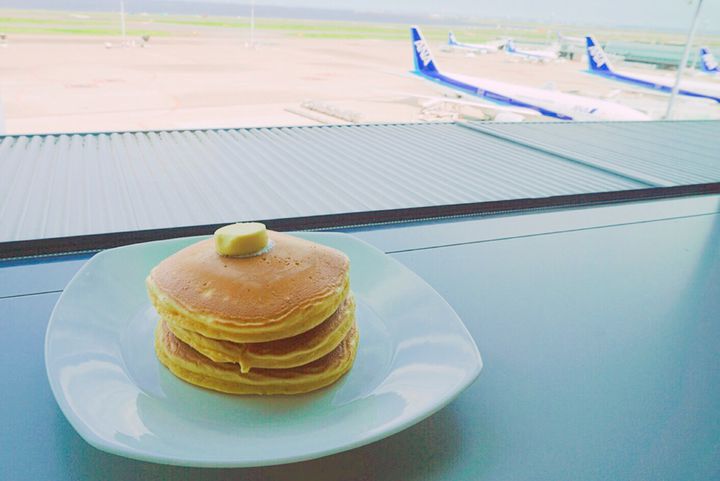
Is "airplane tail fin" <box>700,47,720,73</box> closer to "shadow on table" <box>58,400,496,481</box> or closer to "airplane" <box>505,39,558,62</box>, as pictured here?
"airplane" <box>505,39,558,62</box>

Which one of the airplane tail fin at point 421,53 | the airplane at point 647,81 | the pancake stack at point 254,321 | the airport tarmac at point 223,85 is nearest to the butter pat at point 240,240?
the pancake stack at point 254,321

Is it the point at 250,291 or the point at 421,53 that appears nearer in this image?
the point at 250,291

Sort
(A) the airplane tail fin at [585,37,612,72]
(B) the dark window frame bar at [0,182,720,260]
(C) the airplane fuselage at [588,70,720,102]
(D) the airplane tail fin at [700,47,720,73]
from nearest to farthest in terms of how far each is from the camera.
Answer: (B) the dark window frame bar at [0,182,720,260], (C) the airplane fuselage at [588,70,720,102], (A) the airplane tail fin at [585,37,612,72], (D) the airplane tail fin at [700,47,720,73]

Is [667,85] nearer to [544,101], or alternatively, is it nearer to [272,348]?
[544,101]

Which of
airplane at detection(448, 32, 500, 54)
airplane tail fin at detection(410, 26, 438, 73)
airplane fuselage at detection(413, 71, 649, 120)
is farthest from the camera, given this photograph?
airplane at detection(448, 32, 500, 54)

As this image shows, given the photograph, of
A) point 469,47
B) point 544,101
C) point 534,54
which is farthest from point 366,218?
point 469,47

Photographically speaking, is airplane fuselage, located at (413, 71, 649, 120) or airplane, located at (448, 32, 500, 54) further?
airplane, located at (448, 32, 500, 54)

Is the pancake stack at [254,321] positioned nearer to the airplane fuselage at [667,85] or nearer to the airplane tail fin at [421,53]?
the airplane fuselage at [667,85]

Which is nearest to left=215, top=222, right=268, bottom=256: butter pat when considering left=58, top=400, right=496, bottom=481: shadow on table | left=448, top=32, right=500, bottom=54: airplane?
left=58, top=400, right=496, bottom=481: shadow on table
